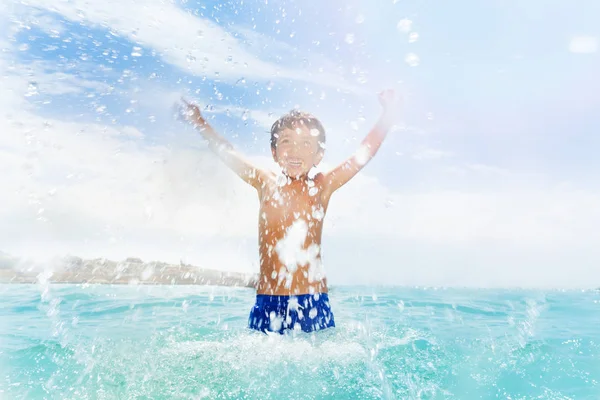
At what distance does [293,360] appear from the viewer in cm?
390

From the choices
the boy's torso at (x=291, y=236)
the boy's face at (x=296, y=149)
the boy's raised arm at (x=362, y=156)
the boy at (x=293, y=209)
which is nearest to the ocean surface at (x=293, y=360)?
the boy at (x=293, y=209)

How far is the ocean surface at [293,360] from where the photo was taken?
136 inches

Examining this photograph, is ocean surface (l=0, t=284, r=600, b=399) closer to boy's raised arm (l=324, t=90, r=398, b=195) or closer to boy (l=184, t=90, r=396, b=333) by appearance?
boy (l=184, t=90, r=396, b=333)

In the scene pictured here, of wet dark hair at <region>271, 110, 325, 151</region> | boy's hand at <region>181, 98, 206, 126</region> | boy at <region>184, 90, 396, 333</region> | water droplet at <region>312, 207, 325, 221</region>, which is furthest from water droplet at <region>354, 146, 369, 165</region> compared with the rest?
boy's hand at <region>181, 98, 206, 126</region>

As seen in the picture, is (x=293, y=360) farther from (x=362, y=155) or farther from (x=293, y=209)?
(x=362, y=155)

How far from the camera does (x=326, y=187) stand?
501 centimetres

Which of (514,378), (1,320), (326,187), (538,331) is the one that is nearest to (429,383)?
(514,378)

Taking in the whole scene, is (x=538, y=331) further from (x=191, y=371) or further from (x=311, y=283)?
(x=191, y=371)

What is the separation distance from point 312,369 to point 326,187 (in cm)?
195

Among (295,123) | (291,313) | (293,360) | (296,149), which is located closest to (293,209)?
(296,149)

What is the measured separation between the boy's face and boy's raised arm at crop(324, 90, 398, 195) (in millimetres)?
293

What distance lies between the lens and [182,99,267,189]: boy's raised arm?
17.0 ft

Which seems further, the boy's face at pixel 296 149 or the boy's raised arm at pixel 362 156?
the boy's raised arm at pixel 362 156

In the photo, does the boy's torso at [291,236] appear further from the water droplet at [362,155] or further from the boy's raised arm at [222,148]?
the water droplet at [362,155]
